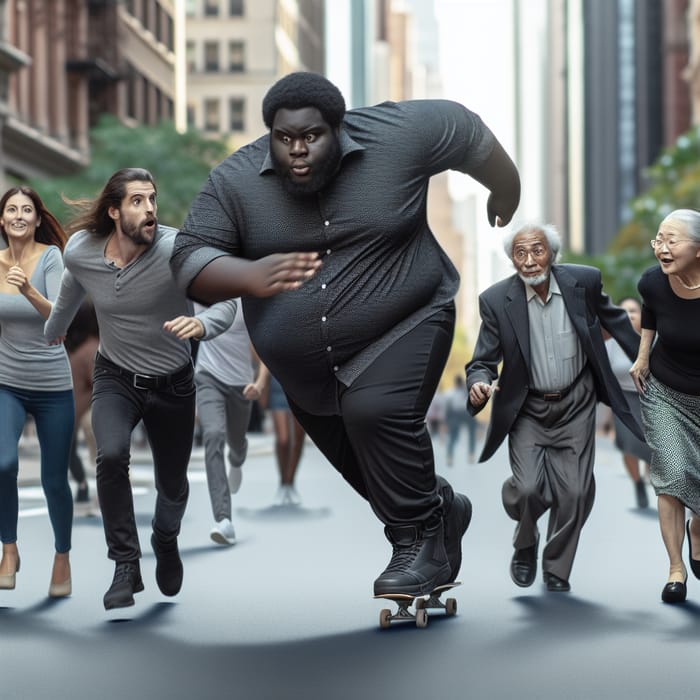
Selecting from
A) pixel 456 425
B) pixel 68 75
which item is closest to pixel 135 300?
pixel 456 425

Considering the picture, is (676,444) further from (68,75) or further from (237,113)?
(237,113)

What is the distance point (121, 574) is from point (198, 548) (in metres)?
3.63

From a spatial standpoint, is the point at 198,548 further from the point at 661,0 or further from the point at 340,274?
the point at 661,0

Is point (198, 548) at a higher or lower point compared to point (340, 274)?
lower

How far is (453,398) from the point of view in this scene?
98.1 ft

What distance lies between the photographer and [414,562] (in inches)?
269

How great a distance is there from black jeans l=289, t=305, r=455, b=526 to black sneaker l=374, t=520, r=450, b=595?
0.18 ft

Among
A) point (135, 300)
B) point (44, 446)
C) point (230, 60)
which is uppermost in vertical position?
point (230, 60)

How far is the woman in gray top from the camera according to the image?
811cm

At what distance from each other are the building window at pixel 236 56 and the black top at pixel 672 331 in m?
92.2

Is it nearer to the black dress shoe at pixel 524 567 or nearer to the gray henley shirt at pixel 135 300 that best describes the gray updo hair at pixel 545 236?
the black dress shoe at pixel 524 567

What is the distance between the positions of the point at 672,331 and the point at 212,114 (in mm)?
92296

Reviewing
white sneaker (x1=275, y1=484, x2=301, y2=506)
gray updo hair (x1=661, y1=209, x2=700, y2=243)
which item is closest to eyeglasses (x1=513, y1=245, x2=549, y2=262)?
gray updo hair (x1=661, y1=209, x2=700, y2=243)

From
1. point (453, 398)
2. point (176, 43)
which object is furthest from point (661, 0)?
point (453, 398)
